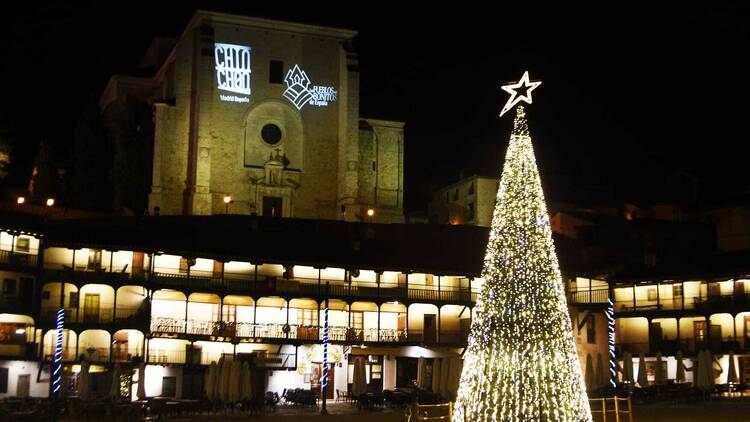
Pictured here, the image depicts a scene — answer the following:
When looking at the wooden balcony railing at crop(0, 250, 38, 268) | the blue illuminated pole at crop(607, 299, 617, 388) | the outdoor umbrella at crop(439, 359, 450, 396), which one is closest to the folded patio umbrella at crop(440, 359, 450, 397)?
the outdoor umbrella at crop(439, 359, 450, 396)

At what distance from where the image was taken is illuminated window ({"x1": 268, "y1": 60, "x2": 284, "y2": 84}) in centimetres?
7088

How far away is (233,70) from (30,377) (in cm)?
3002

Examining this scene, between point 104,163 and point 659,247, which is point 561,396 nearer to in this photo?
point 659,247

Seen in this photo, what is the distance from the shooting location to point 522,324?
21.9 metres

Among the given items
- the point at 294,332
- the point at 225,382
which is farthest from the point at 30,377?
the point at 294,332

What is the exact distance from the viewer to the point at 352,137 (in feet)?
237

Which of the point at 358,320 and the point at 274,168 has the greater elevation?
the point at 274,168

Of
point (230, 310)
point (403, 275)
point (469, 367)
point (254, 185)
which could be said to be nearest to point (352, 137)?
point (254, 185)

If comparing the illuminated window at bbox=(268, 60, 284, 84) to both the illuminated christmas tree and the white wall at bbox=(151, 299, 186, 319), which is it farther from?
the illuminated christmas tree

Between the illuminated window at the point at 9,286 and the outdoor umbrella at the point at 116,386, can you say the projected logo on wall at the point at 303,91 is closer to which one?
the illuminated window at the point at 9,286

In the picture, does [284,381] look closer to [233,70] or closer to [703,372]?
[703,372]

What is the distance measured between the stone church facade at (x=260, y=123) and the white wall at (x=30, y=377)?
2215cm

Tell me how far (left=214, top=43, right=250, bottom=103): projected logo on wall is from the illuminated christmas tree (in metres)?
50.2

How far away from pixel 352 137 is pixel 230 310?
890 inches
